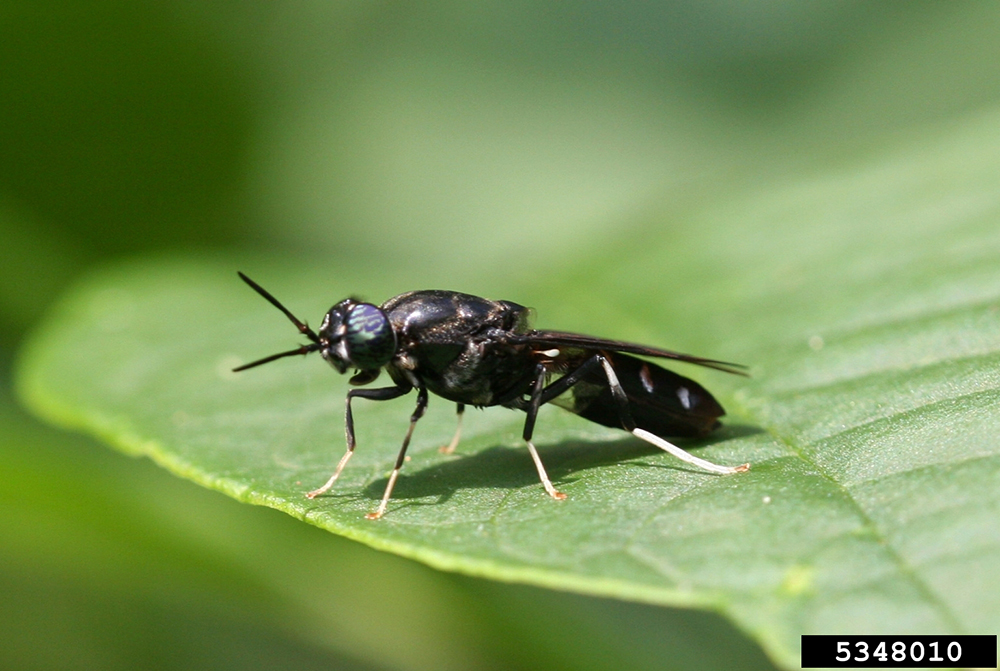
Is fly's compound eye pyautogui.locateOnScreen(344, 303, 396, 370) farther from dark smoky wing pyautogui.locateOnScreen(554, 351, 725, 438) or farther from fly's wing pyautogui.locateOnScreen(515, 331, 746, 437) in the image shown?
dark smoky wing pyautogui.locateOnScreen(554, 351, 725, 438)

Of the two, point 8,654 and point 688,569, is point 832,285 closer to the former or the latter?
point 688,569

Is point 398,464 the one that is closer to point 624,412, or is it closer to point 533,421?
point 533,421

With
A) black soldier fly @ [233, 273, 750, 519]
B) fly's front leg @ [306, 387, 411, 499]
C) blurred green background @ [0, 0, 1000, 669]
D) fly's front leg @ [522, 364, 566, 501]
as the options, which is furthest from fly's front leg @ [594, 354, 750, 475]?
blurred green background @ [0, 0, 1000, 669]

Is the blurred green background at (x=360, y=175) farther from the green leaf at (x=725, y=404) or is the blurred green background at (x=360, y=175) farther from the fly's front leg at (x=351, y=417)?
the fly's front leg at (x=351, y=417)

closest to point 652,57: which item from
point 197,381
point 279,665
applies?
point 197,381

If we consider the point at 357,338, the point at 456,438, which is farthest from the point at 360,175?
the point at 357,338

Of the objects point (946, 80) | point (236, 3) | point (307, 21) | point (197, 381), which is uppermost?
point (946, 80)

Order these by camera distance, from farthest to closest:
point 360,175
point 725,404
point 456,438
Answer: point 360,175 → point 456,438 → point 725,404
